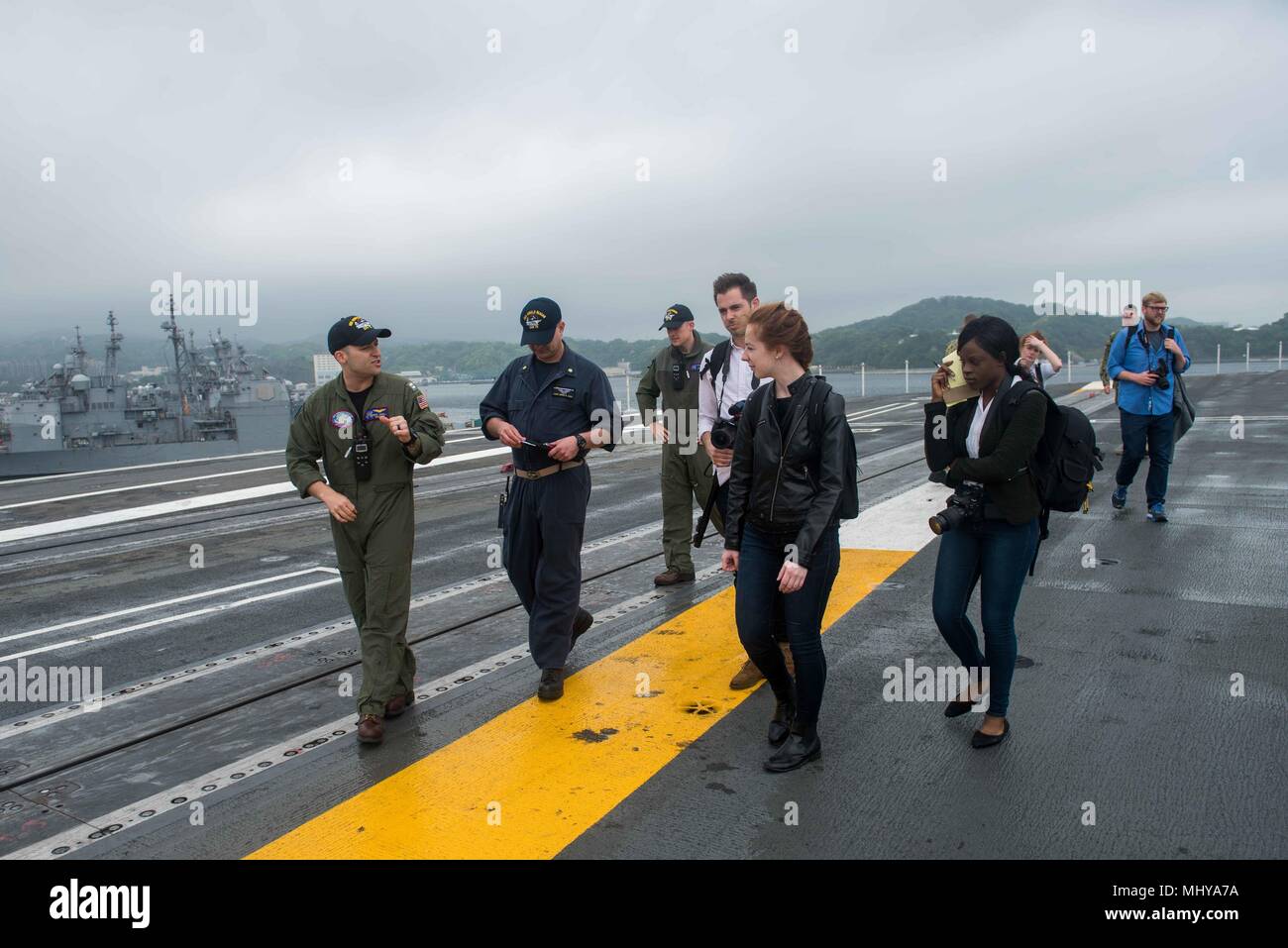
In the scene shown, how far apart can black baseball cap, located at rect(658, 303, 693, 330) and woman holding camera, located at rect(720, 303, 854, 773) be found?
2597 mm

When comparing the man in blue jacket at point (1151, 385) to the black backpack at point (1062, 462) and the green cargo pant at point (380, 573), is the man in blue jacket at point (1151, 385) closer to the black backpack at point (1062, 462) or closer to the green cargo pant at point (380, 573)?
the black backpack at point (1062, 462)

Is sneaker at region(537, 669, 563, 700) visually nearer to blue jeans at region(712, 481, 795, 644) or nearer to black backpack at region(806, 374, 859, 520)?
blue jeans at region(712, 481, 795, 644)

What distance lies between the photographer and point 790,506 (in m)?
3.63

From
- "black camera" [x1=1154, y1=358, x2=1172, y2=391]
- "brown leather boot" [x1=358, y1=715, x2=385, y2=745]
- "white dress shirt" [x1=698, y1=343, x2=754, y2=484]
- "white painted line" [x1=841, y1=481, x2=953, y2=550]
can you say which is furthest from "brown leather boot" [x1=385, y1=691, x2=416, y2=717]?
"black camera" [x1=1154, y1=358, x2=1172, y2=391]

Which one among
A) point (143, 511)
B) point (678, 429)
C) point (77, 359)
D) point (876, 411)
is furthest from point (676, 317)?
point (77, 359)

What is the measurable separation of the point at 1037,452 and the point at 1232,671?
1875mm

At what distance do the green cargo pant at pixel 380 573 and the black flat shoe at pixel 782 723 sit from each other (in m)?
1.90

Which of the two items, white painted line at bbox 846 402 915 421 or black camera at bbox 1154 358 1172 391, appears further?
white painted line at bbox 846 402 915 421

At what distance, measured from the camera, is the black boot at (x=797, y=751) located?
3.63m

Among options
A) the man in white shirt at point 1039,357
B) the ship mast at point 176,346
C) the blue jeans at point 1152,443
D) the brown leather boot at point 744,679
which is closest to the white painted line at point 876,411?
the blue jeans at point 1152,443

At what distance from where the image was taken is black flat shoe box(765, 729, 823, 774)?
3627 millimetres

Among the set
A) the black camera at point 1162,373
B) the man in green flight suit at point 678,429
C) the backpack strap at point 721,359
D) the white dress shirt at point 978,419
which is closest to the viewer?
the white dress shirt at point 978,419

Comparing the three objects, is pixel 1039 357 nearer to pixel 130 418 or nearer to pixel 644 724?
pixel 644 724
